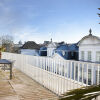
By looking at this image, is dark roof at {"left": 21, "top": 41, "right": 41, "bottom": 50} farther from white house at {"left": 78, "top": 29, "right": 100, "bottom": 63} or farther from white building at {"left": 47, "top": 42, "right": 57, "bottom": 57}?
white house at {"left": 78, "top": 29, "right": 100, "bottom": 63}

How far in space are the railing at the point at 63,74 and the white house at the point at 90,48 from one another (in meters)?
15.2

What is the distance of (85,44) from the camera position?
69.6 ft

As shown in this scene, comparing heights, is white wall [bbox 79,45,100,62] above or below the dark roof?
below

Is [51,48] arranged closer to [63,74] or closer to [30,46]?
[30,46]

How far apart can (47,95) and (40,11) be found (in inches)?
1010

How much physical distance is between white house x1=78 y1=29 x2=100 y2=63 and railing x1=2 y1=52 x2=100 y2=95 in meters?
15.2

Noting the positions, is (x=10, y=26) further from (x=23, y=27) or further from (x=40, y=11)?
(x=40, y=11)

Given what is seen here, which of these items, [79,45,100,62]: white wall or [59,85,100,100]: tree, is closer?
[59,85,100,100]: tree

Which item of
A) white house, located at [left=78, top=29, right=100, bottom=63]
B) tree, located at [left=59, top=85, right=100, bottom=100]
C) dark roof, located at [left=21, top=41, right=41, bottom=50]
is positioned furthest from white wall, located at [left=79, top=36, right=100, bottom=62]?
tree, located at [left=59, top=85, right=100, bottom=100]

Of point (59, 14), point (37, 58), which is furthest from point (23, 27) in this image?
point (37, 58)

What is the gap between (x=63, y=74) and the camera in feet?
10.5

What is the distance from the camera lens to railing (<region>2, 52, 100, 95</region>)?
252 cm

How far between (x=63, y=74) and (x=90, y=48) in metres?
17.9

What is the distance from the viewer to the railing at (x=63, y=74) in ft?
8.27
